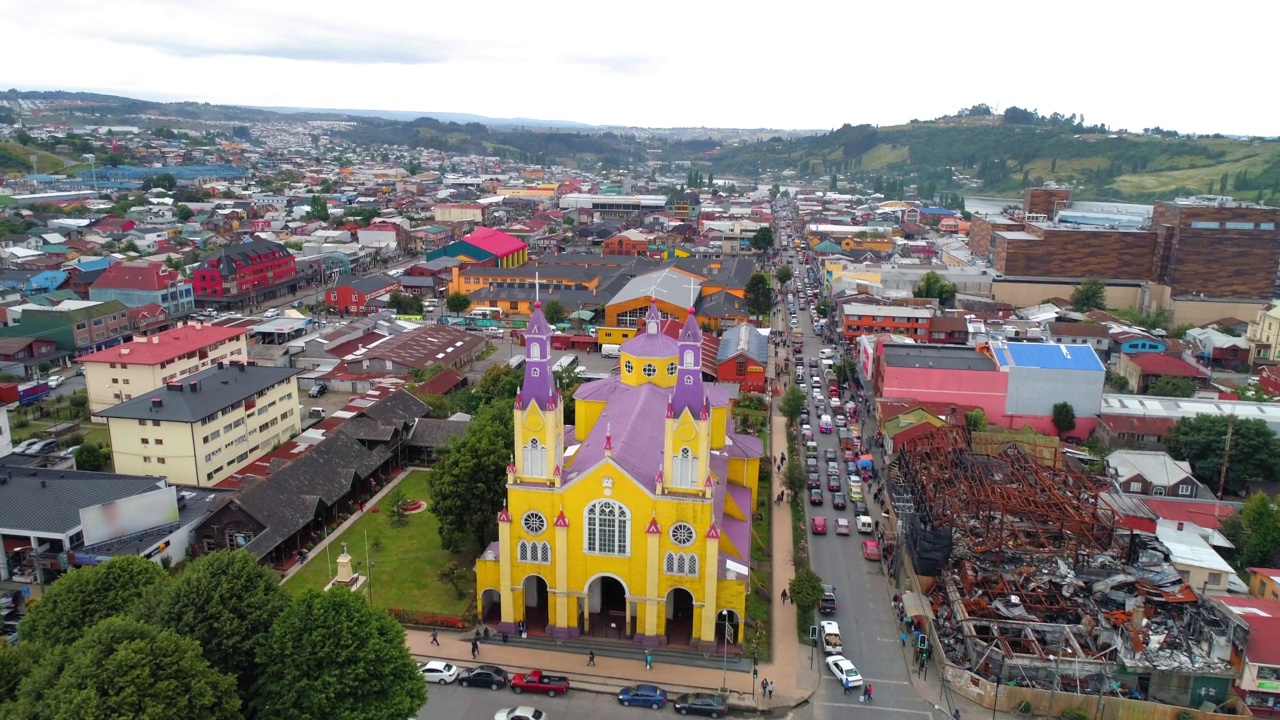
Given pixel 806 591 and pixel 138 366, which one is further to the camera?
pixel 138 366

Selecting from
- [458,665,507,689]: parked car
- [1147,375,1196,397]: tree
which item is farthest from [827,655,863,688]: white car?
[1147,375,1196,397]: tree

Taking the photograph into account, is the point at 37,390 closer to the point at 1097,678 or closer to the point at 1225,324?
the point at 1097,678

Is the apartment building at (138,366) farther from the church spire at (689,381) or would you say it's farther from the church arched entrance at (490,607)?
the church spire at (689,381)

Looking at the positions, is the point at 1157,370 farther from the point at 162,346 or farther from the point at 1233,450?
the point at 162,346

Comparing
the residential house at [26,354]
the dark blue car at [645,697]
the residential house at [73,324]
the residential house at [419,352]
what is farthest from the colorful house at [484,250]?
the dark blue car at [645,697]

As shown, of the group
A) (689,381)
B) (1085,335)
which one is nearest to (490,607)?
(689,381)

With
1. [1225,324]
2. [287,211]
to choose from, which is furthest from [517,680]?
[287,211]

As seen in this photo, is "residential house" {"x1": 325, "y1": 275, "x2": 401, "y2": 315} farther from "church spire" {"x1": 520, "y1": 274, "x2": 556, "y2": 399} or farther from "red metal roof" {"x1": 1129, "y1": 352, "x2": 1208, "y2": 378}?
"red metal roof" {"x1": 1129, "y1": 352, "x2": 1208, "y2": 378}
